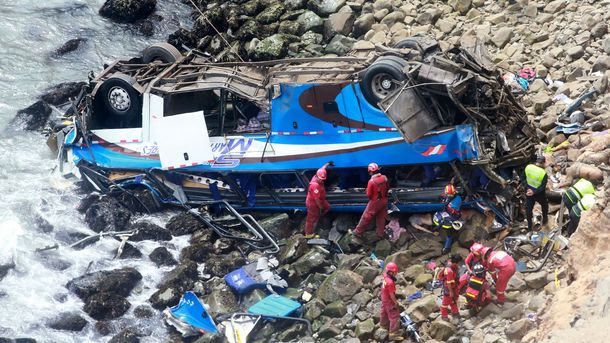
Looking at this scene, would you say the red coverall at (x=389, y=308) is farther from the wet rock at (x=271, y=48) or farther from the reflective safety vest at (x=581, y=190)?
the wet rock at (x=271, y=48)

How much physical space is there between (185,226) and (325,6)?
710cm

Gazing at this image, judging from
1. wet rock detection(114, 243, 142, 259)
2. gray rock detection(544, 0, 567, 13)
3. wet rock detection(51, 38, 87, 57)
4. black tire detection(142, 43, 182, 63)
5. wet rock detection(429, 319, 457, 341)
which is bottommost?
wet rock detection(114, 243, 142, 259)

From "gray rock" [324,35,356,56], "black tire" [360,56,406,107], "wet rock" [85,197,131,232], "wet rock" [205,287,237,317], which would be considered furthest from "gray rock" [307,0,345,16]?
"wet rock" [205,287,237,317]

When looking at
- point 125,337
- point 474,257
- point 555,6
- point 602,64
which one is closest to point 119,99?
point 125,337

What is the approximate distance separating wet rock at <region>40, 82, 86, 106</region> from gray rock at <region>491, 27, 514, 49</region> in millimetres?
8095

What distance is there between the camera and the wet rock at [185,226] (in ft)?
44.5

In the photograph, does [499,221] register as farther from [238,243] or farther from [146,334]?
[146,334]

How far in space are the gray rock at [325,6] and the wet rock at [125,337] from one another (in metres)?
9.37

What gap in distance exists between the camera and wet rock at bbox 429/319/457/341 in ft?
33.2

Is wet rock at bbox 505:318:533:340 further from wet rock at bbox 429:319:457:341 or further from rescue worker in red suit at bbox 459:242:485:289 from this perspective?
rescue worker in red suit at bbox 459:242:485:289

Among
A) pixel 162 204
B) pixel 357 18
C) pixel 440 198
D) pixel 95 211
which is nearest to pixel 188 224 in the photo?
pixel 162 204

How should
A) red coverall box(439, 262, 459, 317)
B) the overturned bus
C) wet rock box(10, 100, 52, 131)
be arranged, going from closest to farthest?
red coverall box(439, 262, 459, 317)
the overturned bus
wet rock box(10, 100, 52, 131)

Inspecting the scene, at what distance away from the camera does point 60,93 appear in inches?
669

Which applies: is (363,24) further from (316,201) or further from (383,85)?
(316,201)
